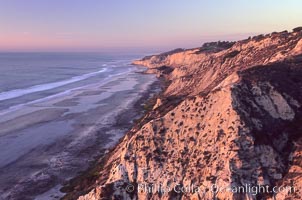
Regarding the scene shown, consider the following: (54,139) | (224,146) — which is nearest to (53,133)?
(54,139)

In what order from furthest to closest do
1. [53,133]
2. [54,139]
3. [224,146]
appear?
[53,133] < [54,139] < [224,146]

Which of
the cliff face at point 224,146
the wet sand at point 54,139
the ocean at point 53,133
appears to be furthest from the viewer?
the ocean at point 53,133

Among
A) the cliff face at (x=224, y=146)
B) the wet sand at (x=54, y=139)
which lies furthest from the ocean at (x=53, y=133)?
the cliff face at (x=224, y=146)

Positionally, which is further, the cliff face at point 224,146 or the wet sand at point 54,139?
the wet sand at point 54,139

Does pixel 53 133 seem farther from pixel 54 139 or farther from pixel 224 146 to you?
pixel 224 146

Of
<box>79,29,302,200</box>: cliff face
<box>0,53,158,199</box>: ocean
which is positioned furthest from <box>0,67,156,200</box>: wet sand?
<box>79,29,302,200</box>: cliff face

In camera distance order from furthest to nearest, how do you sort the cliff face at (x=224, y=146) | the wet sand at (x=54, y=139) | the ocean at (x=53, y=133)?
the ocean at (x=53, y=133)
the wet sand at (x=54, y=139)
the cliff face at (x=224, y=146)

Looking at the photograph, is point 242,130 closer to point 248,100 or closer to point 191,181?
point 248,100

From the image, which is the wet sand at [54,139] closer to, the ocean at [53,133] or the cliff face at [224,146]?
the ocean at [53,133]

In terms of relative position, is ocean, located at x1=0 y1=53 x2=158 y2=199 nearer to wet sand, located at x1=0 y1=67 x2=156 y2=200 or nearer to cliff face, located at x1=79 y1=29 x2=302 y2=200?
wet sand, located at x1=0 y1=67 x2=156 y2=200
